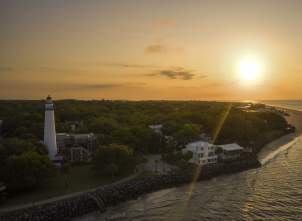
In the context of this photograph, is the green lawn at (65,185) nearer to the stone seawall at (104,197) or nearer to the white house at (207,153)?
the stone seawall at (104,197)

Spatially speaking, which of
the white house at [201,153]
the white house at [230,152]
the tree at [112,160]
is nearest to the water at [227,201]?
the white house at [201,153]

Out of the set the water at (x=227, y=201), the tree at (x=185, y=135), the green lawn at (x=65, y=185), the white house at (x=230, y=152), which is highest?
the tree at (x=185, y=135)

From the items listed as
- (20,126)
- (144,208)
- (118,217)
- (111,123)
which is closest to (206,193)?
(144,208)

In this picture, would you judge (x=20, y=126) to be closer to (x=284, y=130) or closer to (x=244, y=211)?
(x=244, y=211)

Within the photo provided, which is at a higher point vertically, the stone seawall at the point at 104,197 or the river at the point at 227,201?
the stone seawall at the point at 104,197

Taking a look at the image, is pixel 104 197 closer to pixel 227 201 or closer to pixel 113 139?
pixel 227 201

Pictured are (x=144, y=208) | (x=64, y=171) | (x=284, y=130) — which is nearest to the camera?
(x=144, y=208)

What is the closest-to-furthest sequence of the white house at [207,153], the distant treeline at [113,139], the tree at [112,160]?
the distant treeline at [113,139]
the tree at [112,160]
the white house at [207,153]
